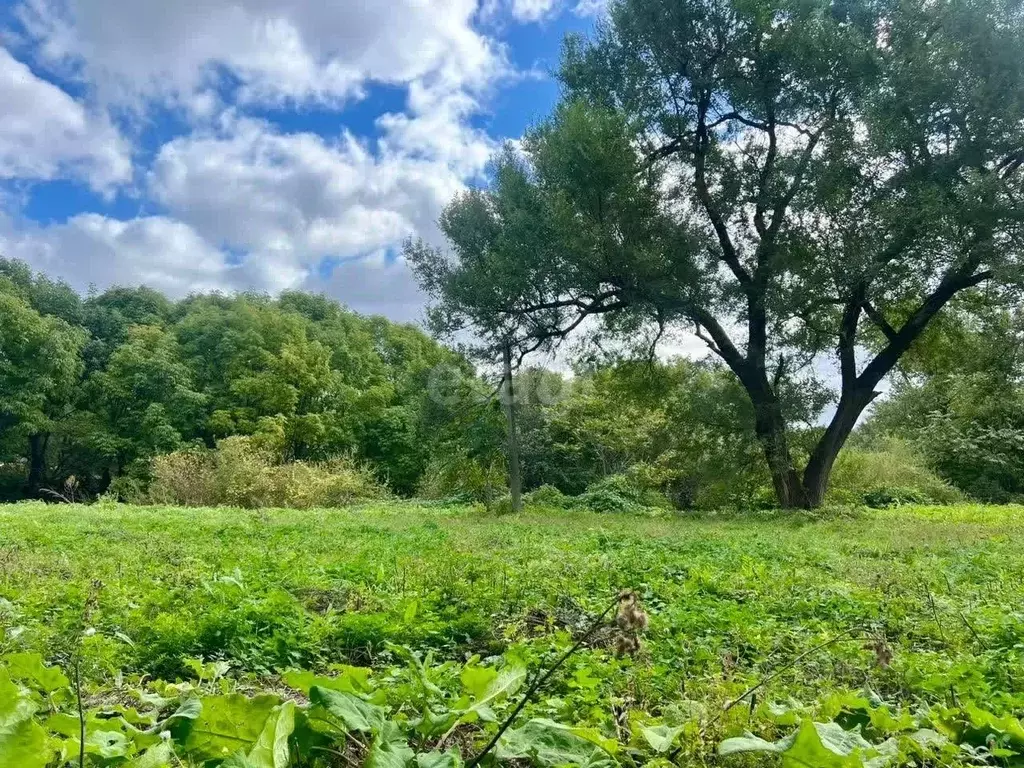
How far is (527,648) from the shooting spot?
10.6 ft

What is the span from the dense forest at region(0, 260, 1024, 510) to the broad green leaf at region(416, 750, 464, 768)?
662 inches

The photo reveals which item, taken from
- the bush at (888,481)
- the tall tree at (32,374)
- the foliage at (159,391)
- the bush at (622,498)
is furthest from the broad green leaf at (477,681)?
the tall tree at (32,374)

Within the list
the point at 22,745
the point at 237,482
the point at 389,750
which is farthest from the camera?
the point at 237,482

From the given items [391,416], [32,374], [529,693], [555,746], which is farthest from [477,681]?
[391,416]

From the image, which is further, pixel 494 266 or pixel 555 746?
pixel 494 266

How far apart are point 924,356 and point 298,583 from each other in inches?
739

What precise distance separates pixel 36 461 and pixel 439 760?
42205 mm

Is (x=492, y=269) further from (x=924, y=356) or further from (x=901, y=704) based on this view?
(x=901, y=704)

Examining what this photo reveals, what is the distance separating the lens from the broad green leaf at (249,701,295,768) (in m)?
1.26

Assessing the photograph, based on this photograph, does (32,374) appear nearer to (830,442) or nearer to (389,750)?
(830,442)

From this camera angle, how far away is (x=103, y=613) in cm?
406

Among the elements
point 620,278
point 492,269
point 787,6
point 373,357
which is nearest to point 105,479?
point 373,357

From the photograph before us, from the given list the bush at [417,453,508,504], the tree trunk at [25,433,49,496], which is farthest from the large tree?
the tree trunk at [25,433,49,496]

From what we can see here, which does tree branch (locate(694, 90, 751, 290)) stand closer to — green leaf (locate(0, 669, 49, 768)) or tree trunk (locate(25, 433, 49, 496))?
green leaf (locate(0, 669, 49, 768))
